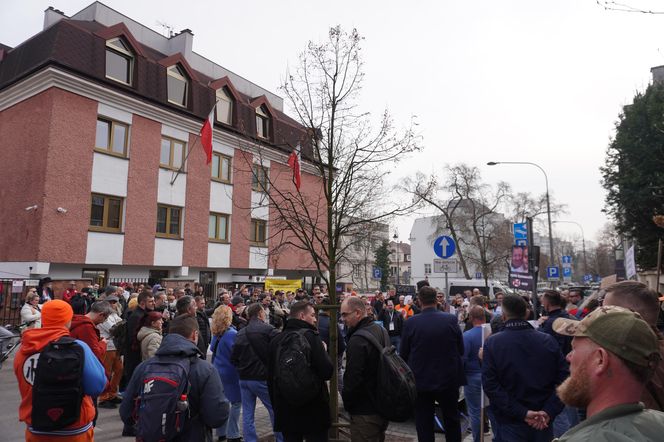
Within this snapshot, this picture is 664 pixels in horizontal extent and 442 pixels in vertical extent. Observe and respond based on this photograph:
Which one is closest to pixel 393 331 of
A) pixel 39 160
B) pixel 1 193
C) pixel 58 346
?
pixel 58 346

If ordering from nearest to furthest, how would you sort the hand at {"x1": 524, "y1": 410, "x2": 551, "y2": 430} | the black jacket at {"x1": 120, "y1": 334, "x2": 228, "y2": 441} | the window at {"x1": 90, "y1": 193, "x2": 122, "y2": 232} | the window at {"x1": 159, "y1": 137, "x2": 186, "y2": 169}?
1. the black jacket at {"x1": 120, "y1": 334, "x2": 228, "y2": 441}
2. the hand at {"x1": 524, "y1": 410, "x2": 551, "y2": 430}
3. the window at {"x1": 90, "y1": 193, "x2": 122, "y2": 232}
4. the window at {"x1": 159, "y1": 137, "x2": 186, "y2": 169}

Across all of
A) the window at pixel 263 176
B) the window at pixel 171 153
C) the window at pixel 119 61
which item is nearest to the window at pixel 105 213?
the window at pixel 171 153

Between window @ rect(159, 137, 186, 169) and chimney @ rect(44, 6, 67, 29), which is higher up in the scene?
chimney @ rect(44, 6, 67, 29)

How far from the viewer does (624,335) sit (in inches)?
64.6

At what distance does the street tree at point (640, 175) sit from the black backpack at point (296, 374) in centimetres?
2807

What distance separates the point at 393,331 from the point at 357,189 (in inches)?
189

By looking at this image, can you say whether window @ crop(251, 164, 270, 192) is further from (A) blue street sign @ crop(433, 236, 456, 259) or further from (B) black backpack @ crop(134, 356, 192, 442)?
(A) blue street sign @ crop(433, 236, 456, 259)

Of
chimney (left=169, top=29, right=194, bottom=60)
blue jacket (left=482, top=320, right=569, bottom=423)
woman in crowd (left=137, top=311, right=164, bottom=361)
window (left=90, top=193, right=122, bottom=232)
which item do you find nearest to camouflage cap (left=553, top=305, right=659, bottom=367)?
blue jacket (left=482, top=320, right=569, bottom=423)

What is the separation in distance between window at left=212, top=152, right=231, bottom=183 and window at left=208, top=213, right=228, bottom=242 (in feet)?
7.46

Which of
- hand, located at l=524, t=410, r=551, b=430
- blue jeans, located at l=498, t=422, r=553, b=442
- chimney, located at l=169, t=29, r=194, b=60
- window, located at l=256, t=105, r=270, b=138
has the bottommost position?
blue jeans, located at l=498, t=422, r=553, b=442

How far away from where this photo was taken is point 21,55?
22078 mm

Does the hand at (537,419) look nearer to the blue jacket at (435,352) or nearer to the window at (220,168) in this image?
the blue jacket at (435,352)

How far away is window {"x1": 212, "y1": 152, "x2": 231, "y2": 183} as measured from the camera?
2734 cm

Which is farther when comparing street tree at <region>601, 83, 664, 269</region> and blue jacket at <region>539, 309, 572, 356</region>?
street tree at <region>601, 83, 664, 269</region>
